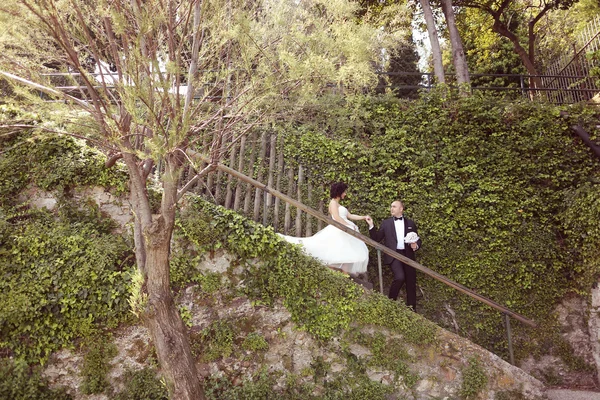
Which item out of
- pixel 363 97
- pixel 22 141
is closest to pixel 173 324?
pixel 22 141

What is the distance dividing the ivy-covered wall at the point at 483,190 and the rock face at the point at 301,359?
1913mm

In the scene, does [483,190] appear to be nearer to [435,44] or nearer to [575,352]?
[575,352]

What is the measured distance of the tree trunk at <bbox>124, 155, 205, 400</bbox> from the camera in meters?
4.26

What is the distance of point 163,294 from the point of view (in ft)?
14.3

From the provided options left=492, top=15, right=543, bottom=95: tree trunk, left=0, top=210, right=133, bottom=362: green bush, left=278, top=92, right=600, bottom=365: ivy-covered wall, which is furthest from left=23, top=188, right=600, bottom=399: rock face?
left=492, top=15, right=543, bottom=95: tree trunk

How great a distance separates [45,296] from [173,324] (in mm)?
1900

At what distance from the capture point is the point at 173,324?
14.4 ft

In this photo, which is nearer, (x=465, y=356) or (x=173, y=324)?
(x=173, y=324)

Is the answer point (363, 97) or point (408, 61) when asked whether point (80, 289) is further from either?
point (408, 61)

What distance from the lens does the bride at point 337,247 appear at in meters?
5.86

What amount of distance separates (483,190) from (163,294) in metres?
5.52

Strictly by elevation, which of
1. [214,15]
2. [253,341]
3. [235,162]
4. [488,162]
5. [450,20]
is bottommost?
[253,341]

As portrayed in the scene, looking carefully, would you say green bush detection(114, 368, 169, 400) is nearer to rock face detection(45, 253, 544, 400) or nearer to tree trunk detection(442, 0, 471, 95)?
rock face detection(45, 253, 544, 400)

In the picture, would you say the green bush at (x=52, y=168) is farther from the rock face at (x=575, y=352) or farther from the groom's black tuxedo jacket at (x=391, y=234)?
the rock face at (x=575, y=352)
